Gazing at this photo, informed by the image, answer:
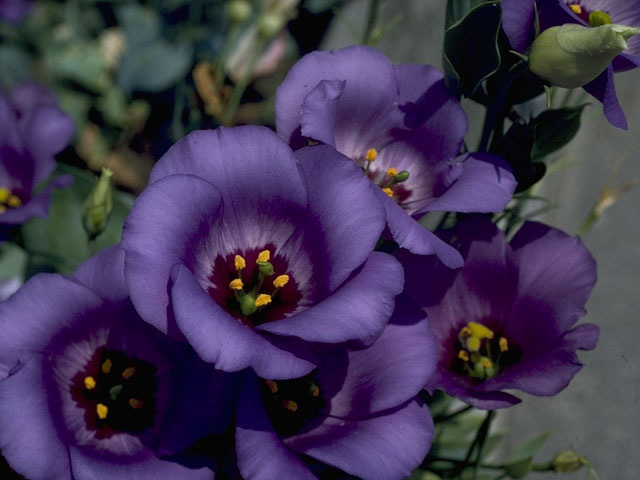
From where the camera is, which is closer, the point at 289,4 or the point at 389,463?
the point at 389,463

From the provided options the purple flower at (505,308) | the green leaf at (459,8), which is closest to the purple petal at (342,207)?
the purple flower at (505,308)

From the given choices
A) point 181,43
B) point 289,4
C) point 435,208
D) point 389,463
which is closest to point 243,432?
point 389,463

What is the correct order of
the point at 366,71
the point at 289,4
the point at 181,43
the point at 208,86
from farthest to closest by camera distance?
the point at 181,43 < the point at 289,4 < the point at 208,86 < the point at 366,71

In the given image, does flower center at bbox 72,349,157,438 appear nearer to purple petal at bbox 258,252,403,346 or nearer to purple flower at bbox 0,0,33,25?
purple petal at bbox 258,252,403,346

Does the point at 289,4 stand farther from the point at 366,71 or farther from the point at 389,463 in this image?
the point at 389,463

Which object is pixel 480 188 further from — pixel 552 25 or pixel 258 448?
pixel 258 448
